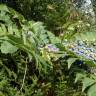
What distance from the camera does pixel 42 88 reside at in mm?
3107

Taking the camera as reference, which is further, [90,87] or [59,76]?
[59,76]

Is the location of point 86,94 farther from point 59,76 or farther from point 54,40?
point 54,40

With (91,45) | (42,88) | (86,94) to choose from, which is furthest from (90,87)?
(91,45)

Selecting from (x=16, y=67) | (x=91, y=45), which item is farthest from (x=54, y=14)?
(x=16, y=67)

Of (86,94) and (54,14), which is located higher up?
(54,14)

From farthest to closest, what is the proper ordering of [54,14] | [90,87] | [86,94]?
[54,14] < [86,94] < [90,87]

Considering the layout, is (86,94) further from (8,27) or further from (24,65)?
(8,27)

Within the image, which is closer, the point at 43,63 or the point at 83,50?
the point at 43,63

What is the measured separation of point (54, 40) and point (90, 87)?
782 mm

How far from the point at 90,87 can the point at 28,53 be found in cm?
54

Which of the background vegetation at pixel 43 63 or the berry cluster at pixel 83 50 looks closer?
the background vegetation at pixel 43 63

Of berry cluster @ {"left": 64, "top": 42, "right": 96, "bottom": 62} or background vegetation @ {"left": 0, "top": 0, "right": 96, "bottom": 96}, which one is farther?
berry cluster @ {"left": 64, "top": 42, "right": 96, "bottom": 62}

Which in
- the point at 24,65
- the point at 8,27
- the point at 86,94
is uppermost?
the point at 8,27

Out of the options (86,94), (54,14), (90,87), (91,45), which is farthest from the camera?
(54,14)
